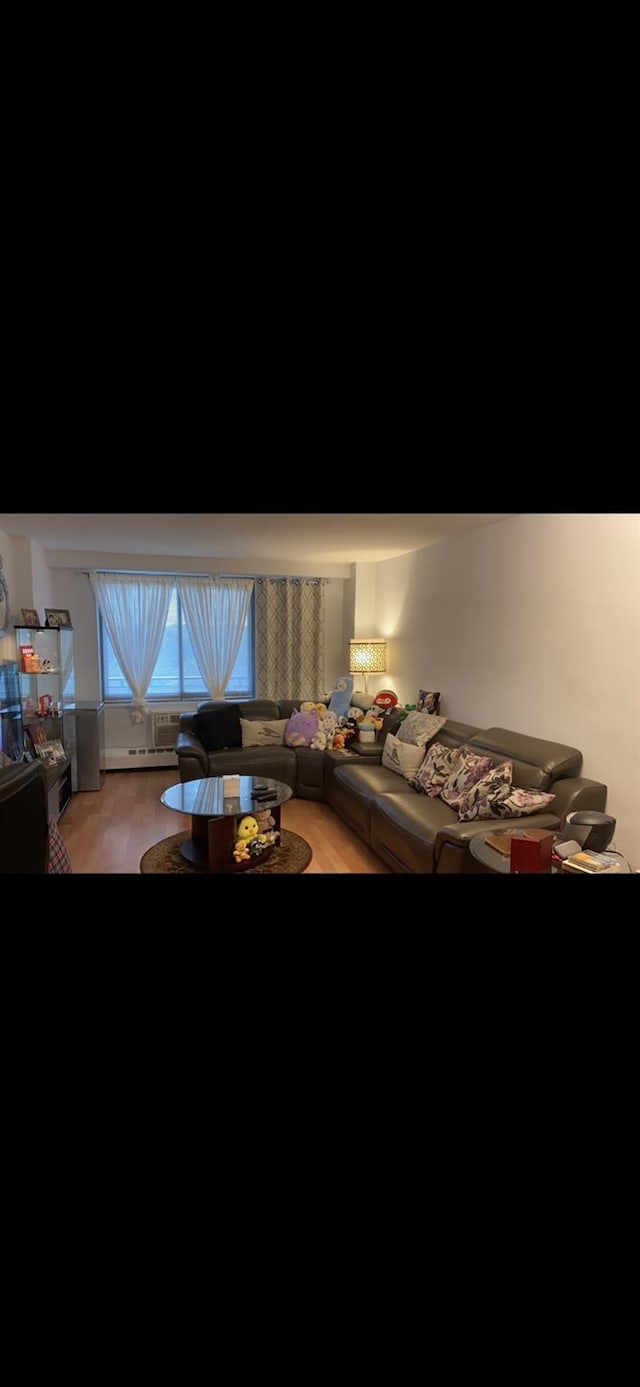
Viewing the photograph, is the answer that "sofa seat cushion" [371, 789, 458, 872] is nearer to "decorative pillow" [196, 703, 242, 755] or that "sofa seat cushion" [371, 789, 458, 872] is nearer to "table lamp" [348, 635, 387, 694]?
"decorative pillow" [196, 703, 242, 755]

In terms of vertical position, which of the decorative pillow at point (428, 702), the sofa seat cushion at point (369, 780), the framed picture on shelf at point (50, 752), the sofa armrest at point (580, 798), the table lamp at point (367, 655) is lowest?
the sofa seat cushion at point (369, 780)

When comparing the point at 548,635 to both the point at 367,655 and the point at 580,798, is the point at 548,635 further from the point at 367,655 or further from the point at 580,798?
the point at 367,655

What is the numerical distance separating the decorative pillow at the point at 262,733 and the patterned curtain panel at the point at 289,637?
38.5 inches

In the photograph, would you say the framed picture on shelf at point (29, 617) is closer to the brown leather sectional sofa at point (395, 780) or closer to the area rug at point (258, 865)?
the brown leather sectional sofa at point (395, 780)

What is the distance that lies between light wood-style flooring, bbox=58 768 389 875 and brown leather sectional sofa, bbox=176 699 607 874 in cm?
12

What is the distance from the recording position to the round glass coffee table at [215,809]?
3008 mm

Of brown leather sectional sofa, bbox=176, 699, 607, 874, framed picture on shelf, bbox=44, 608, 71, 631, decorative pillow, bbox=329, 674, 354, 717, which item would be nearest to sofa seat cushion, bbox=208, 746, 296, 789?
brown leather sectional sofa, bbox=176, 699, 607, 874

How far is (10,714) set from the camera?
351 centimetres

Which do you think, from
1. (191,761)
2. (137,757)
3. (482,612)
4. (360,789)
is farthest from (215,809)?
(137,757)

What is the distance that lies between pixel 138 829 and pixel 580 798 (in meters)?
2.81

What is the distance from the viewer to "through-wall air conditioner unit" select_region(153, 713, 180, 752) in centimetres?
541

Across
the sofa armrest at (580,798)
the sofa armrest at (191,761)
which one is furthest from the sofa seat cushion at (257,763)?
the sofa armrest at (580,798)
